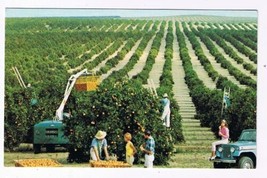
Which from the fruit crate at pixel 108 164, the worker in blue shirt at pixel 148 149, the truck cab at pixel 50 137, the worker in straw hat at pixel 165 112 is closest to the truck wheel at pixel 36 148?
the truck cab at pixel 50 137

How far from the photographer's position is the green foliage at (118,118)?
15906mm

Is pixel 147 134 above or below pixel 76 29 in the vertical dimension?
below

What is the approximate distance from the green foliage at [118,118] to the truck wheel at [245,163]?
123cm

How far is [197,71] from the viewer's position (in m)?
17.0

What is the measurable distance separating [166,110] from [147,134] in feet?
2.42

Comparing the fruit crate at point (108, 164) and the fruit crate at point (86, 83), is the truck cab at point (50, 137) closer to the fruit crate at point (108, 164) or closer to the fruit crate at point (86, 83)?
the fruit crate at point (86, 83)

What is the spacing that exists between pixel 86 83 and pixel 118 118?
2.58ft

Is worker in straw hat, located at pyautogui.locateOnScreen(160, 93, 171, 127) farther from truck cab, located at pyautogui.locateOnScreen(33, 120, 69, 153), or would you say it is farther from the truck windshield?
truck cab, located at pyautogui.locateOnScreen(33, 120, 69, 153)

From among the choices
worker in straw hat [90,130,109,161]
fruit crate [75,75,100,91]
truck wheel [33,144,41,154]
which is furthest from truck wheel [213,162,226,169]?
truck wheel [33,144,41,154]

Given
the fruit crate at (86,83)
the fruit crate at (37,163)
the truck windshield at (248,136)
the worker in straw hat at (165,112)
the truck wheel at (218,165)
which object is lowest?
the truck wheel at (218,165)

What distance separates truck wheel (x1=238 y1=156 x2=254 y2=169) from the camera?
15.1m

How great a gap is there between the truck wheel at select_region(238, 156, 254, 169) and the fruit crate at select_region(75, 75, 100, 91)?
7.91ft
